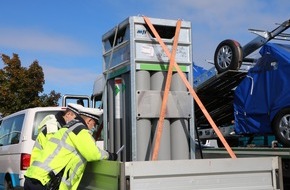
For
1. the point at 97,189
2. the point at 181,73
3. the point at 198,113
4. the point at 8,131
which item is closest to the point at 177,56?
the point at 181,73

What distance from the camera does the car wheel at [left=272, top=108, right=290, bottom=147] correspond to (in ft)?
18.3

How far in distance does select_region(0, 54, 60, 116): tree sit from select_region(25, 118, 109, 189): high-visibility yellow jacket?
722 inches

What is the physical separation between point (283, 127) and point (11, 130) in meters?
4.95

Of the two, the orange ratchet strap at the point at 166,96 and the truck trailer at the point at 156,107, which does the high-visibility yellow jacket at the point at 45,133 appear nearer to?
the truck trailer at the point at 156,107

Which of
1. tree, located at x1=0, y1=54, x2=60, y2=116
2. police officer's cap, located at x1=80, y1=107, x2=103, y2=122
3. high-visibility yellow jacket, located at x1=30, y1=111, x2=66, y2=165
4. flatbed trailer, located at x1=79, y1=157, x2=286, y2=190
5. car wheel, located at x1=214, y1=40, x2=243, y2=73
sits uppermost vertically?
tree, located at x1=0, y1=54, x2=60, y2=116

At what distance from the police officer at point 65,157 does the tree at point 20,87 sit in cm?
1831

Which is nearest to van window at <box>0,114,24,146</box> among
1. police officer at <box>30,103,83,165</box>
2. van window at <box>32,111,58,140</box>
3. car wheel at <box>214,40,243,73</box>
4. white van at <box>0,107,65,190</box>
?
white van at <box>0,107,65,190</box>

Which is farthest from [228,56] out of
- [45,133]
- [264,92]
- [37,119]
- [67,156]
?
[67,156]

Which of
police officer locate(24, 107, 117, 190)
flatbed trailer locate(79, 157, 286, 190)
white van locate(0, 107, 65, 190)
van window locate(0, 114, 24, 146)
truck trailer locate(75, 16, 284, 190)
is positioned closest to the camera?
flatbed trailer locate(79, 157, 286, 190)

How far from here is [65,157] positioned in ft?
13.1

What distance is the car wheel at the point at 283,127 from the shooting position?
559 cm

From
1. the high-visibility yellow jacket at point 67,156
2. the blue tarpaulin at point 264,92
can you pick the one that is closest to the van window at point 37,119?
the blue tarpaulin at point 264,92

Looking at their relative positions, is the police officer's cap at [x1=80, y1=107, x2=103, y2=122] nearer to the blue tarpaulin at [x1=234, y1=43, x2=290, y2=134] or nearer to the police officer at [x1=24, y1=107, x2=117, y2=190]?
the police officer at [x1=24, y1=107, x2=117, y2=190]

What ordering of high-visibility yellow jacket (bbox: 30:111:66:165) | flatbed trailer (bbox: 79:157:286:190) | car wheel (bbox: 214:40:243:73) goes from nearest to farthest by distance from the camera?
flatbed trailer (bbox: 79:157:286:190) < high-visibility yellow jacket (bbox: 30:111:66:165) < car wheel (bbox: 214:40:243:73)
